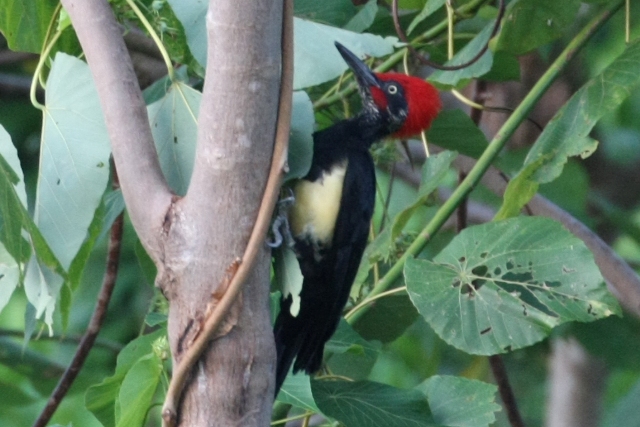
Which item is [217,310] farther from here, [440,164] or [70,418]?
[70,418]

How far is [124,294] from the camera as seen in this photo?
329cm

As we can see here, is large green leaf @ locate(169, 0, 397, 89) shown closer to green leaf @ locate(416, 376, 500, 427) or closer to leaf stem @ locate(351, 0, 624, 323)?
leaf stem @ locate(351, 0, 624, 323)

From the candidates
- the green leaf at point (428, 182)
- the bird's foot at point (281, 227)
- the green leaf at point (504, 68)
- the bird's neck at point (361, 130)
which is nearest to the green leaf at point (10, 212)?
the bird's foot at point (281, 227)

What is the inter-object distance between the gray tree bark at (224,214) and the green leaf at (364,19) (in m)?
0.88

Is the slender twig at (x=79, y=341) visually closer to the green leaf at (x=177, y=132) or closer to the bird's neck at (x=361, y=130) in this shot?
the bird's neck at (x=361, y=130)

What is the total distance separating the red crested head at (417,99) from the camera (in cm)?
216

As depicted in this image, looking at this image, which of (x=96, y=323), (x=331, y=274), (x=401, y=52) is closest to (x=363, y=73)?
(x=401, y=52)

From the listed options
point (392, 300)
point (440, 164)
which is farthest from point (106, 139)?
point (392, 300)

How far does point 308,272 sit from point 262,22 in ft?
3.63

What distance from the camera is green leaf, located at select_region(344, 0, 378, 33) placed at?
6.39ft

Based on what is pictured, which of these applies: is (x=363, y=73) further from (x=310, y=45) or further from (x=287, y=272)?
(x=287, y=272)

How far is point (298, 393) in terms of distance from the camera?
167 cm

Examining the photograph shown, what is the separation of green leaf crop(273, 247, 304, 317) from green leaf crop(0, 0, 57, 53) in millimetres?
660

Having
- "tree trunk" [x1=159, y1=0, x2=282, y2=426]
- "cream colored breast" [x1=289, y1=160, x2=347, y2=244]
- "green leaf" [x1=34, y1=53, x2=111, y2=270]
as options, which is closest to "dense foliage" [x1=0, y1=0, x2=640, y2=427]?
"green leaf" [x1=34, y1=53, x2=111, y2=270]
